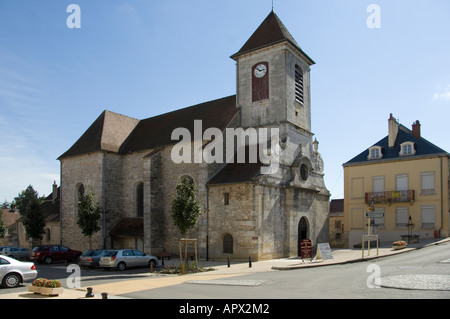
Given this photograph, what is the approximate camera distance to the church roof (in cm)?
2620

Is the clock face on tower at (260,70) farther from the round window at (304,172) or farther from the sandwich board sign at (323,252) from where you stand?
the sandwich board sign at (323,252)

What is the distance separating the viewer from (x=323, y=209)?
90.4ft

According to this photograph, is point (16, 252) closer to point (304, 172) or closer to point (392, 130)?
point (304, 172)

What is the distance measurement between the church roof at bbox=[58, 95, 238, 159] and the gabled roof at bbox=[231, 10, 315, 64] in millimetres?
3517

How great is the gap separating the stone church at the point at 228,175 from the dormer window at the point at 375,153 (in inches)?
244

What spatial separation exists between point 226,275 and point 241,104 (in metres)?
13.2

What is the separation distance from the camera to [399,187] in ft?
97.0

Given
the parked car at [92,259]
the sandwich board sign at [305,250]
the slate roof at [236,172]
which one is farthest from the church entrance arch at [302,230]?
the parked car at [92,259]

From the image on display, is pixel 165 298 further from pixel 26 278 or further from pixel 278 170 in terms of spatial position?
pixel 278 170

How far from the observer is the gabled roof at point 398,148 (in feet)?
93.6

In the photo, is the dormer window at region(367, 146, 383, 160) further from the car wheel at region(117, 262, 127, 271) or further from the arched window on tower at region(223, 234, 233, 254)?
the car wheel at region(117, 262, 127, 271)

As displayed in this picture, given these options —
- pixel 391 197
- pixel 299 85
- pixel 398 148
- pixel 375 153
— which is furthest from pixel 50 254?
pixel 398 148

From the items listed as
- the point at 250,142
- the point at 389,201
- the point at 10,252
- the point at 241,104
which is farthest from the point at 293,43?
the point at 10,252

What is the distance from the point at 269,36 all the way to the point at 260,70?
2.27 metres
